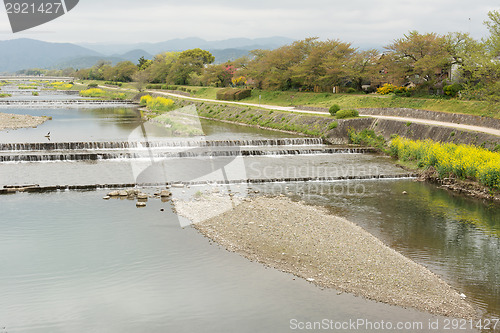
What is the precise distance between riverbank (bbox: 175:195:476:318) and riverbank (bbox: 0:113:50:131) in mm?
38159

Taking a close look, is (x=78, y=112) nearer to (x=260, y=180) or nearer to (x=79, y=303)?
(x=260, y=180)

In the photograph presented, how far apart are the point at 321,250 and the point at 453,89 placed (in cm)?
3599

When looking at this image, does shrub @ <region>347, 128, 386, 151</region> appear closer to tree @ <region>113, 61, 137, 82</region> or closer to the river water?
the river water

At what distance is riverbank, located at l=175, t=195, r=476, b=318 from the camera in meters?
15.2

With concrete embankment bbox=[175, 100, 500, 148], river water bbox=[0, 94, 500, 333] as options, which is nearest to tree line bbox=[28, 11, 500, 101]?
concrete embankment bbox=[175, 100, 500, 148]

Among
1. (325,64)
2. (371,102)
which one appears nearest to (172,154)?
(371,102)

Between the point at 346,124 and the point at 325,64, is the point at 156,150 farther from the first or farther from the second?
the point at 325,64

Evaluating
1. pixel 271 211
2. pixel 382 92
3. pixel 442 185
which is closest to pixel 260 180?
pixel 271 211

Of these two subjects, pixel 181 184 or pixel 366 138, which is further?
pixel 366 138

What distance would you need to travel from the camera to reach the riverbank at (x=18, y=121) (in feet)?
179

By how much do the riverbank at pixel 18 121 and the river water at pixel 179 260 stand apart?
25.0 meters

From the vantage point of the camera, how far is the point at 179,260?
709 inches

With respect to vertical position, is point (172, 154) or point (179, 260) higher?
point (172, 154)

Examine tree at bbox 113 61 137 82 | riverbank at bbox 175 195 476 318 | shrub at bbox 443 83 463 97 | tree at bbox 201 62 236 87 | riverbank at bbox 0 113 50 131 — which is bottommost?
riverbank at bbox 175 195 476 318
